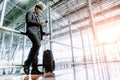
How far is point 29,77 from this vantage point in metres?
1.28

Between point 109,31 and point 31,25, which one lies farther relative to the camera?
point 109,31

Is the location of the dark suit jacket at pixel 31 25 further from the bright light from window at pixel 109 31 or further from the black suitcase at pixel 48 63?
the bright light from window at pixel 109 31

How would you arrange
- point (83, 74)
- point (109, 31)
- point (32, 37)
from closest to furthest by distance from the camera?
point (32, 37) → point (83, 74) → point (109, 31)

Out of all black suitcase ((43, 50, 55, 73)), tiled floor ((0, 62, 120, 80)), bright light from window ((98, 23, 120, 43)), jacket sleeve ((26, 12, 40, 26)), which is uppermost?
bright light from window ((98, 23, 120, 43))

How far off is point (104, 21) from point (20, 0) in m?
2.78

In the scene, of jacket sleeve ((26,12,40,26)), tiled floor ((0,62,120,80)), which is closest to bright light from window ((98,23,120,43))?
tiled floor ((0,62,120,80))

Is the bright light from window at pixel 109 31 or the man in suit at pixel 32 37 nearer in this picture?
the man in suit at pixel 32 37

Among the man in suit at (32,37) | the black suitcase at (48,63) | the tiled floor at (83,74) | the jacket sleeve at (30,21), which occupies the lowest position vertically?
the tiled floor at (83,74)

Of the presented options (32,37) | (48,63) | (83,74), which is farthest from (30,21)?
(83,74)

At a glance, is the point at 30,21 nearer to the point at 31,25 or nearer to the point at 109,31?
the point at 31,25

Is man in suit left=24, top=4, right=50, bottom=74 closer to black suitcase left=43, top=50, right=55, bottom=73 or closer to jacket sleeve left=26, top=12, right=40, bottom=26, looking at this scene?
jacket sleeve left=26, top=12, right=40, bottom=26

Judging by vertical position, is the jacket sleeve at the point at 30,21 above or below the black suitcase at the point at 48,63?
above

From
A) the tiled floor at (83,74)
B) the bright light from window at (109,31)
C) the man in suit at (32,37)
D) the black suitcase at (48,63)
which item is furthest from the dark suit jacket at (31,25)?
the bright light from window at (109,31)

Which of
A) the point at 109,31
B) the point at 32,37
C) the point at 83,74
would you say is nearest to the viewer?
the point at 32,37
